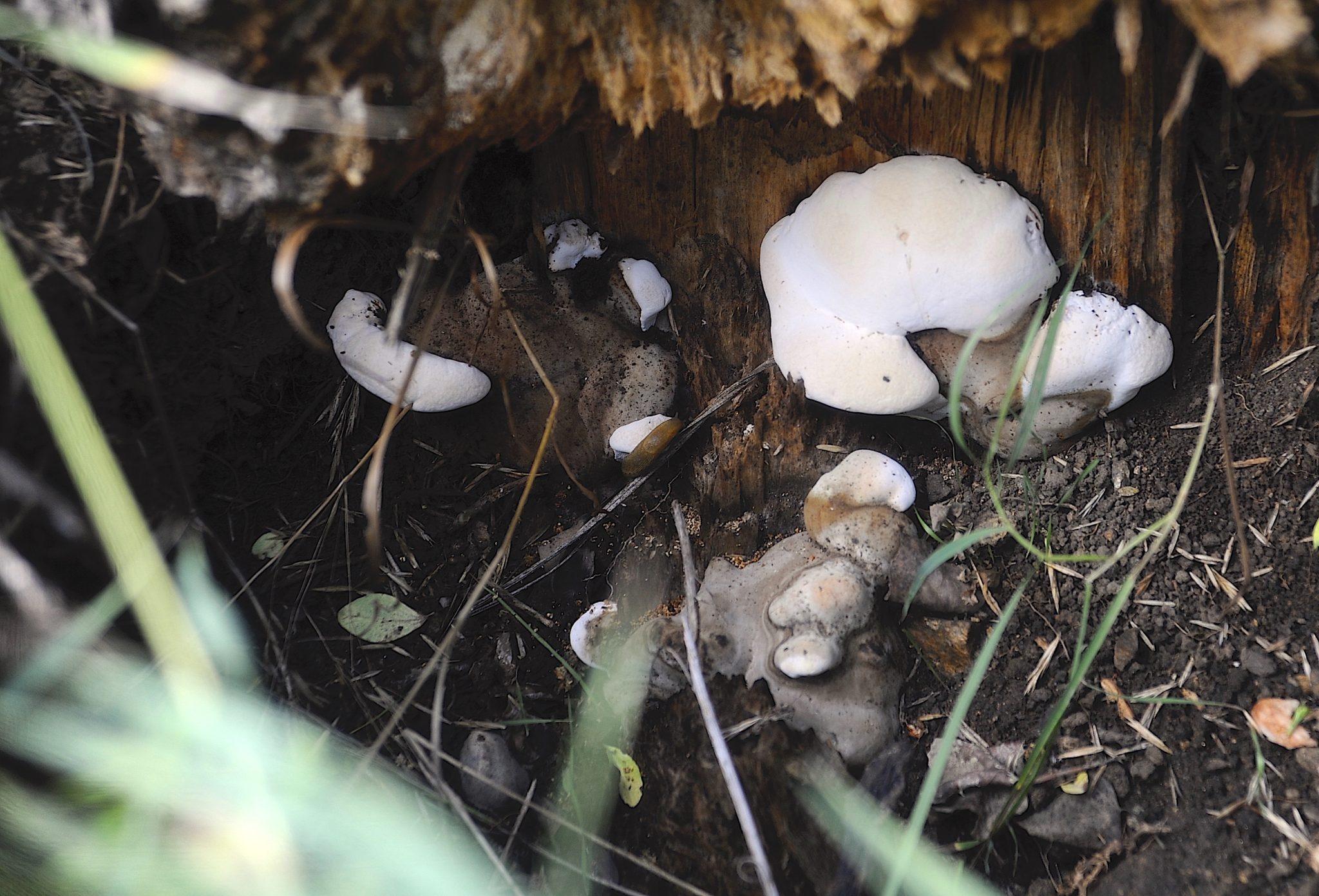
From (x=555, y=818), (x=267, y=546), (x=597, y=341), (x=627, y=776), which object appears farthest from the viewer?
(x=597, y=341)

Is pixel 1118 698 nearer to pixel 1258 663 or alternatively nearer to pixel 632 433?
pixel 1258 663

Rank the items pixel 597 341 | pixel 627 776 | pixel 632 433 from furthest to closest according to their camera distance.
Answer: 1. pixel 597 341
2. pixel 632 433
3. pixel 627 776

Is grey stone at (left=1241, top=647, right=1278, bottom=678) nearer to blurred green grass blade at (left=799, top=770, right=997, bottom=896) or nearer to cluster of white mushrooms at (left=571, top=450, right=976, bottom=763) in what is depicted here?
cluster of white mushrooms at (left=571, top=450, right=976, bottom=763)

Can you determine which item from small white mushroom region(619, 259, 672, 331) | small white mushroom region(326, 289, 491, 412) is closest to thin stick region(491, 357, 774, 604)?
small white mushroom region(619, 259, 672, 331)

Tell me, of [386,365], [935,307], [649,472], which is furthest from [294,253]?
[935,307]

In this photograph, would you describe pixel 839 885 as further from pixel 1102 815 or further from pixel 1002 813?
pixel 1102 815

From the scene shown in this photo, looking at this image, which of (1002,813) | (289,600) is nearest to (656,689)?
(1002,813)
